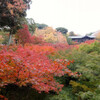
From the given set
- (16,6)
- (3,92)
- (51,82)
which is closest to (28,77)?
(51,82)

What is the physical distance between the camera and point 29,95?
5422 millimetres

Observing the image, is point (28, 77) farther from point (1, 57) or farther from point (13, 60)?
point (1, 57)

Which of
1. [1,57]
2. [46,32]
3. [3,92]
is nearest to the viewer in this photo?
[1,57]

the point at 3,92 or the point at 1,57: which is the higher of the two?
the point at 1,57

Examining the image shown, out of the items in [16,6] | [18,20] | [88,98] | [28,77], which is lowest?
[88,98]

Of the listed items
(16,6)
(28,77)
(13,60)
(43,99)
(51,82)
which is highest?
(16,6)

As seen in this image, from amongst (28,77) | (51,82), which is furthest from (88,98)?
(28,77)

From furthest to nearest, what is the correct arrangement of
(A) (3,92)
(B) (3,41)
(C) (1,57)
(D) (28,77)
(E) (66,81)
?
(B) (3,41) → (E) (66,81) → (A) (3,92) → (C) (1,57) → (D) (28,77)

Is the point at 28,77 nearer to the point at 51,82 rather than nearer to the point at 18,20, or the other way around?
Result: the point at 51,82

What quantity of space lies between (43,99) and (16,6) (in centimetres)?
679

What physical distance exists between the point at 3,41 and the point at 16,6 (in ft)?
40.4

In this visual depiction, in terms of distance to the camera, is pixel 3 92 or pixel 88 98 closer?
pixel 88 98

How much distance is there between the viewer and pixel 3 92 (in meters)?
4.80

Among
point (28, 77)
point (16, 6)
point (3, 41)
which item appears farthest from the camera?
point (3, 41)
